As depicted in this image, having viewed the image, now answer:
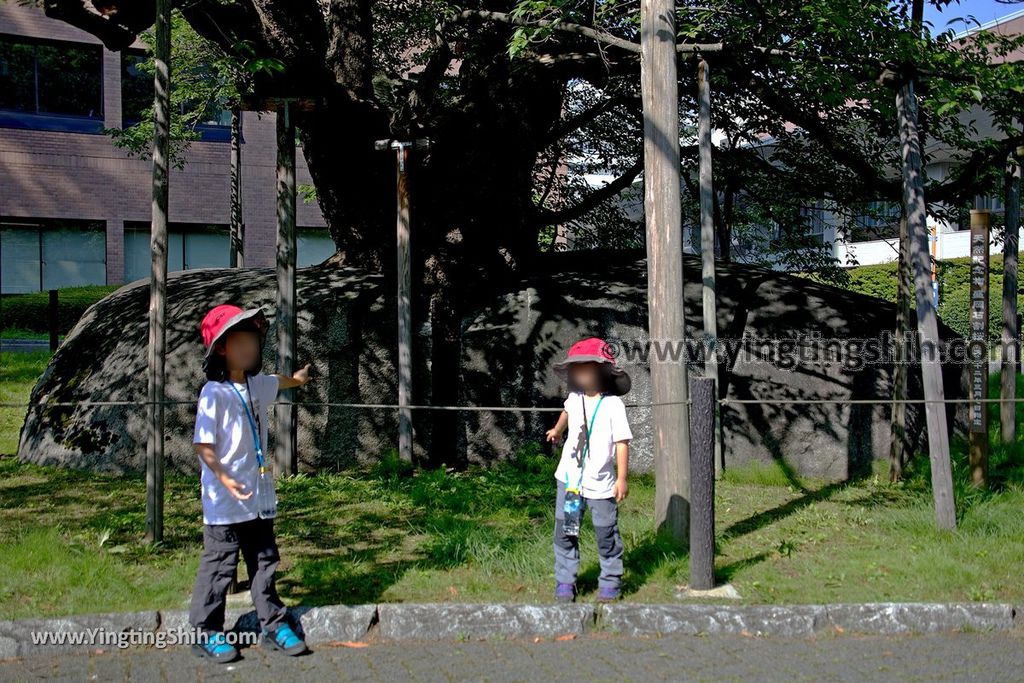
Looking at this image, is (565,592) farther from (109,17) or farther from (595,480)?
(109,17)

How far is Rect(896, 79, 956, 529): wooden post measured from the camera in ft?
21.5

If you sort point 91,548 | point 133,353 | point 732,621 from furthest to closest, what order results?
point 133,353, point 91,548, point 732,621

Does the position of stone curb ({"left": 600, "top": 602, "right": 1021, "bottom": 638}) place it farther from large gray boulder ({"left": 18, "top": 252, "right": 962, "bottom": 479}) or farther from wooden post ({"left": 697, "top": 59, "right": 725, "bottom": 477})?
large gray boulder ({"left": 18, "top": 252, "right": 962, "bottom": 479})

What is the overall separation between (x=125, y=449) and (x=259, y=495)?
4640mm

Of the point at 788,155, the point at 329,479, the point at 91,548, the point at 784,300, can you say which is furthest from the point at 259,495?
the point at 788,155

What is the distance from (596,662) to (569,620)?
43 cm

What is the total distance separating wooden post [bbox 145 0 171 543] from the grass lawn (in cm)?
33

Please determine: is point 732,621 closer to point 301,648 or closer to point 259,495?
point 301,648

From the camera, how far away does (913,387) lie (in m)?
8.65

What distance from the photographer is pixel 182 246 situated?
80.4 feet

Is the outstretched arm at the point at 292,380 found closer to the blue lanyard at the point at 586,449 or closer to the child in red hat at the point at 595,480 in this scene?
the child in red hat at the point at 595,480

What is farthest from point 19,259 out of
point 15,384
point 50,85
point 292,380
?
point 292,380

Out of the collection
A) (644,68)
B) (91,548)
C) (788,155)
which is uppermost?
(788,155)

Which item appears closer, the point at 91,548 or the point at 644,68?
the point at 91,548
